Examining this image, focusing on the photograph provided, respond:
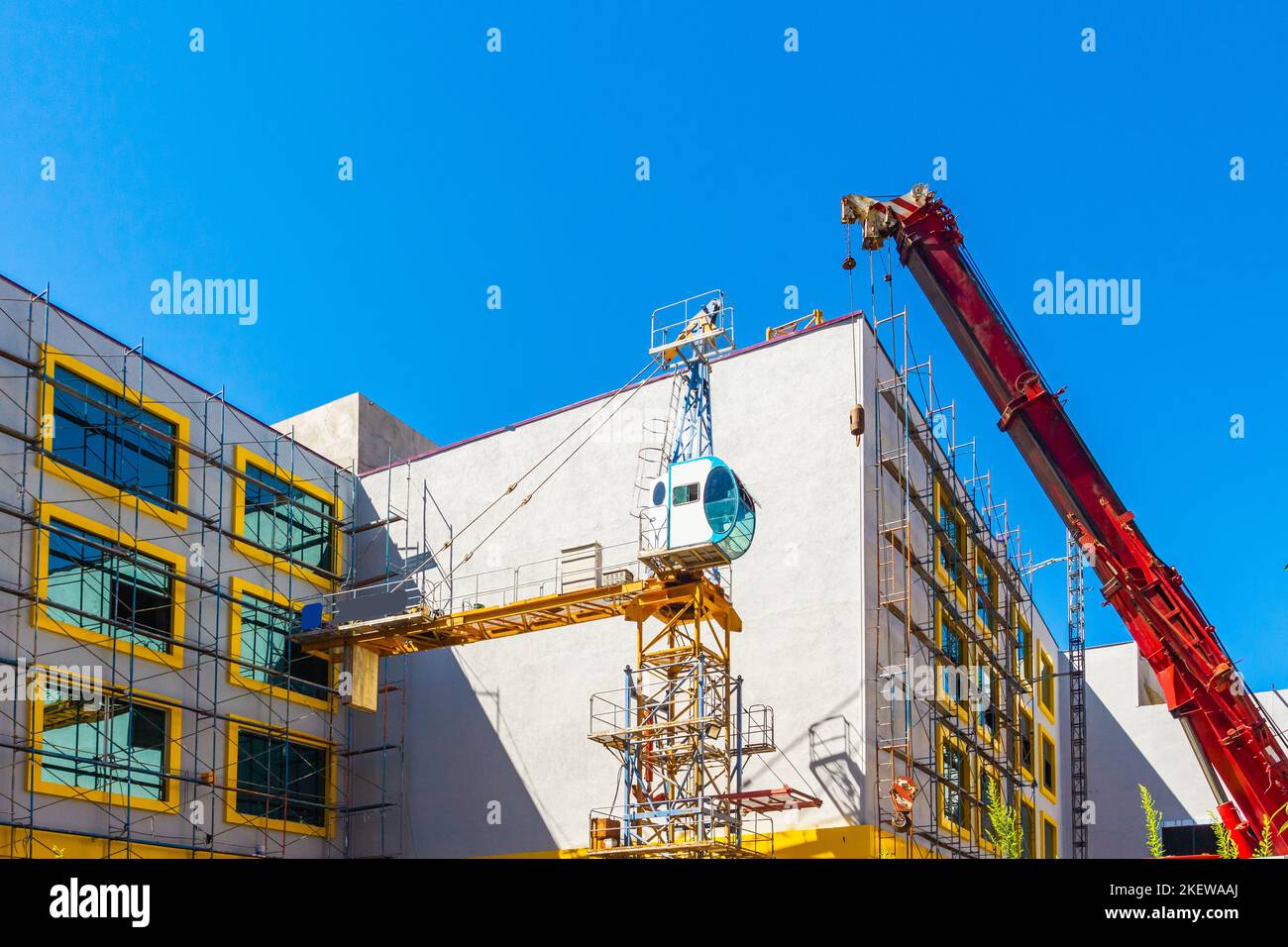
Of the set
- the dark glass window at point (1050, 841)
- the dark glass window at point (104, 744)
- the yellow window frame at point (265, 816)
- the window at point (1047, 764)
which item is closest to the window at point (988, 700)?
the window at point (1047, 764)

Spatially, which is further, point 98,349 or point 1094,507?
point 98,349

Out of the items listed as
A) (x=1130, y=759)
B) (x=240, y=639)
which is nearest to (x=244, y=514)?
(x=240, y=639)

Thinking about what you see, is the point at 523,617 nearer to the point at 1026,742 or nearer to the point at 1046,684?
the point at 1026,742

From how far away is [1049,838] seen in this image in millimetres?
50375

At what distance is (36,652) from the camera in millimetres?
30172

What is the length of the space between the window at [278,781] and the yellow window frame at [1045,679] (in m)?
26.5

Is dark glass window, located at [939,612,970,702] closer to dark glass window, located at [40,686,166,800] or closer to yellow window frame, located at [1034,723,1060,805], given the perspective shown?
yellow window frame, located at [1034,723,1060,805]

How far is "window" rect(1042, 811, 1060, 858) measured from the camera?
4925 cm

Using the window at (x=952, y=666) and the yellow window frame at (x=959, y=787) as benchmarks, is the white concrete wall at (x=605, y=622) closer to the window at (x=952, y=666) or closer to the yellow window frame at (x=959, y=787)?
the yellow window frame at (x=959, y=787)

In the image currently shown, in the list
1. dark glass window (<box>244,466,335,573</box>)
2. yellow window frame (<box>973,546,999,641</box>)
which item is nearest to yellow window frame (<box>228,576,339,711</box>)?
dark glass window (<box>244,466,335,573</box>)

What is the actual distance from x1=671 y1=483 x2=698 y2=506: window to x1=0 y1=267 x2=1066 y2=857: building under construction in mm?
57
